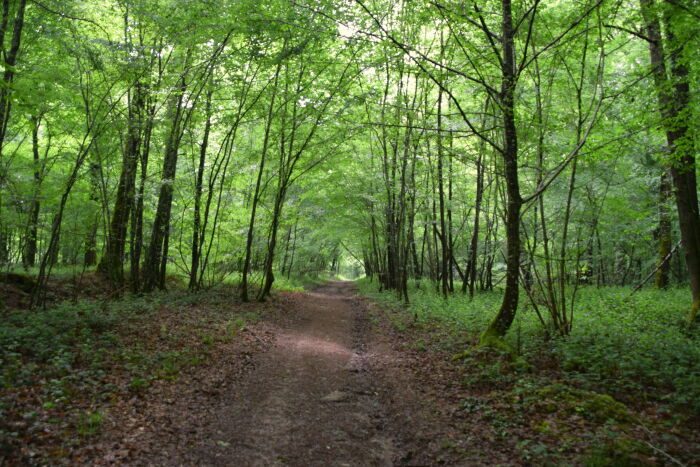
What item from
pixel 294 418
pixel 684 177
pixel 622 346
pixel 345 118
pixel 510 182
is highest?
pixel 345 118

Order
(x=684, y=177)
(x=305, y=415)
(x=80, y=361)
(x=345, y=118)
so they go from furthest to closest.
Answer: (x=345, y=118) < (x=684, y=177) < (x=80, y=361) < (x=305, y=415)

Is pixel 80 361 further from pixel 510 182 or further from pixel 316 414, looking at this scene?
pixel 510 182

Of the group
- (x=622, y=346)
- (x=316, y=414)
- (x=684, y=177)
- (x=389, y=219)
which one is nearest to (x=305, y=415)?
(x=316, y=414)

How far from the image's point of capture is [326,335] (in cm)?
1173

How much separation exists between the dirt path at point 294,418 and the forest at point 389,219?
0.28 ft

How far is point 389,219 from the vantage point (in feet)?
63.0

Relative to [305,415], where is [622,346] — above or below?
above

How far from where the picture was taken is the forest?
469 cm

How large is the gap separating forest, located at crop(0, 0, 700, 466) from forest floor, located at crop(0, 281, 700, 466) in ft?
0.14

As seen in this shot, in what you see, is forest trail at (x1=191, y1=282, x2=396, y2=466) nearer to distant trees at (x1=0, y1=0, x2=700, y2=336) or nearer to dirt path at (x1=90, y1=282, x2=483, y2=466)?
dirt path at (x1=90, y1=282, x2=483, y2=466)

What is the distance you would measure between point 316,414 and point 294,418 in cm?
35

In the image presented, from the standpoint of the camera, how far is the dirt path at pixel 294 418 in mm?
4387

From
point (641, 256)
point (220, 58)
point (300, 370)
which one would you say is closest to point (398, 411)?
point (300, 370)

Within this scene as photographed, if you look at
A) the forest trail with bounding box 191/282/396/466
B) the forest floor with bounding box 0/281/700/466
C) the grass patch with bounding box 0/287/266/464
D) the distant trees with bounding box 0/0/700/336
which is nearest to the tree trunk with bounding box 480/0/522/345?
the distant trees with bounding box 0/0/700/336
